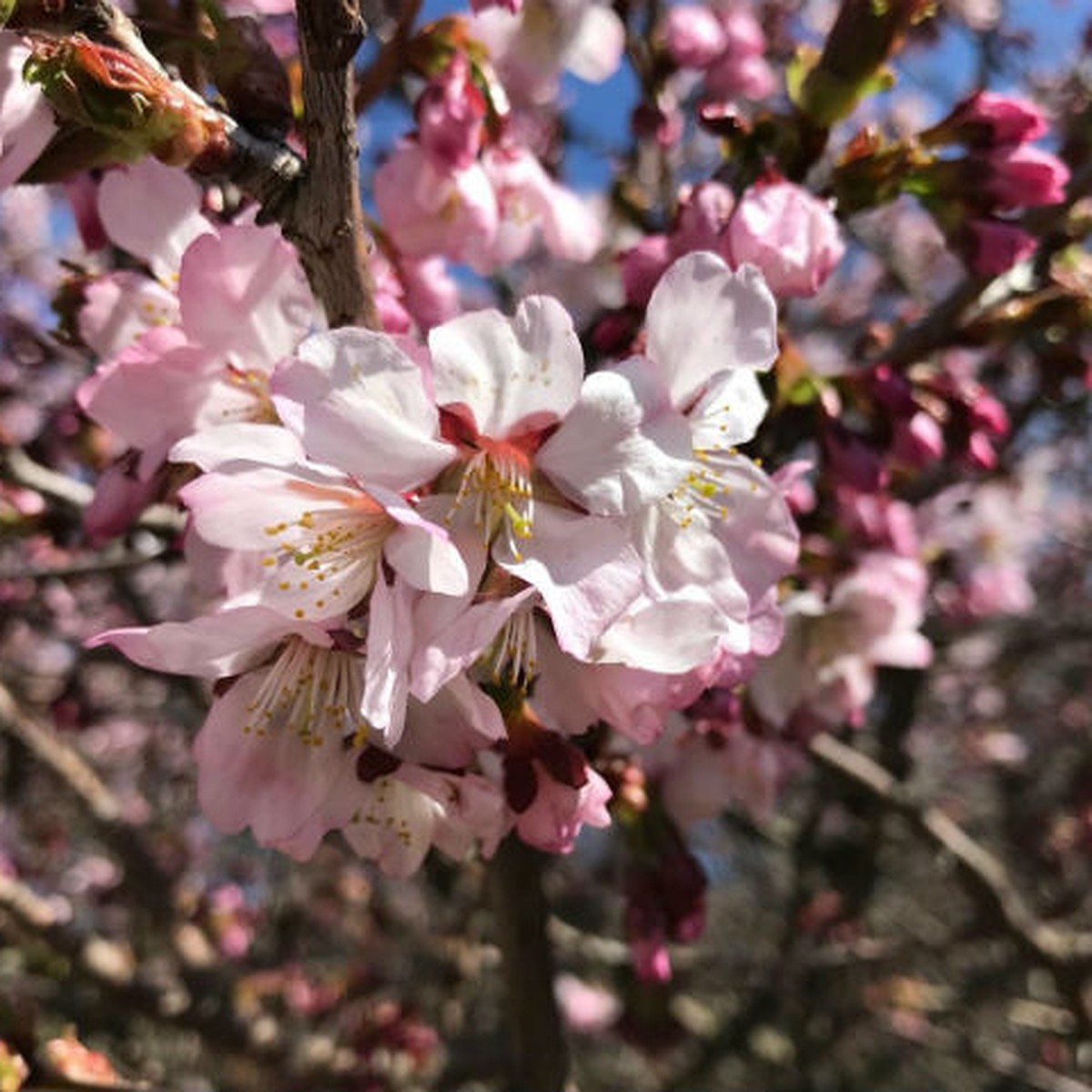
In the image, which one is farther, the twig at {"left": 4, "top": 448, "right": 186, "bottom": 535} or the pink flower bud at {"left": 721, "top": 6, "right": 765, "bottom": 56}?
the pink flower bud at {"left": 721, "top": 6, "right": 765, "bottom": 56}

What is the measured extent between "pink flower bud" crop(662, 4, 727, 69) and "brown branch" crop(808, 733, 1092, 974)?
1502 millimetres

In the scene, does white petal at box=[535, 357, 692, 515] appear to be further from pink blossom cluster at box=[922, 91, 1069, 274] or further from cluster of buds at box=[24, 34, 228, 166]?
pink blossom cluster at box=[922, 91, 1069, 274]

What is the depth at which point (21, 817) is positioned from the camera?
477cm

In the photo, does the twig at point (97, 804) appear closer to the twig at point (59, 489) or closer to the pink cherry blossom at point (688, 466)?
the twig at point (59, 489)

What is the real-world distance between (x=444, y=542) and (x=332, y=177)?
344mm

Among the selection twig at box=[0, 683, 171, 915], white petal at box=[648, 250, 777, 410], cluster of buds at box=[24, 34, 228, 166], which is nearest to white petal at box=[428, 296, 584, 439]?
white petal at box=[648, 250, 777, 410]

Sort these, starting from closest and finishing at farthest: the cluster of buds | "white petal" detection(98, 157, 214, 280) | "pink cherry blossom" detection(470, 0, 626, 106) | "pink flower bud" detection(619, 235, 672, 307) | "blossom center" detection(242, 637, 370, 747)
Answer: the cluster of buds, "blossom center" detection(242, 637, 370, 747), "white petal" detection(98, 157, 214, 280), "pink flower bud" detection(619, 235, 672, 307), "pink cherry blossom" detection(470, 0, 626, 106)

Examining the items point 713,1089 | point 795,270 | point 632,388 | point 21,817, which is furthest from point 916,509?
point 21,817

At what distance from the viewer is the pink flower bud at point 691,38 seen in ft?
7.25

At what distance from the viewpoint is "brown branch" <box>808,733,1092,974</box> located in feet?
8.64

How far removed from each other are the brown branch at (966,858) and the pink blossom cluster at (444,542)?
162 cm

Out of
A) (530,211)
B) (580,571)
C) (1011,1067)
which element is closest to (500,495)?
(580,571)

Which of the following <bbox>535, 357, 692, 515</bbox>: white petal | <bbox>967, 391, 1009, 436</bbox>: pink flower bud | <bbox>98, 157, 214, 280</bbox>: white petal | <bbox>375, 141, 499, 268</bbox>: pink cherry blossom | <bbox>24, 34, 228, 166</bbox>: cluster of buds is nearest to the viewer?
<bbox>24, 34, 228, 166</bbox>: cluster of buds

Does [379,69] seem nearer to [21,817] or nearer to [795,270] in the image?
[795,270]
